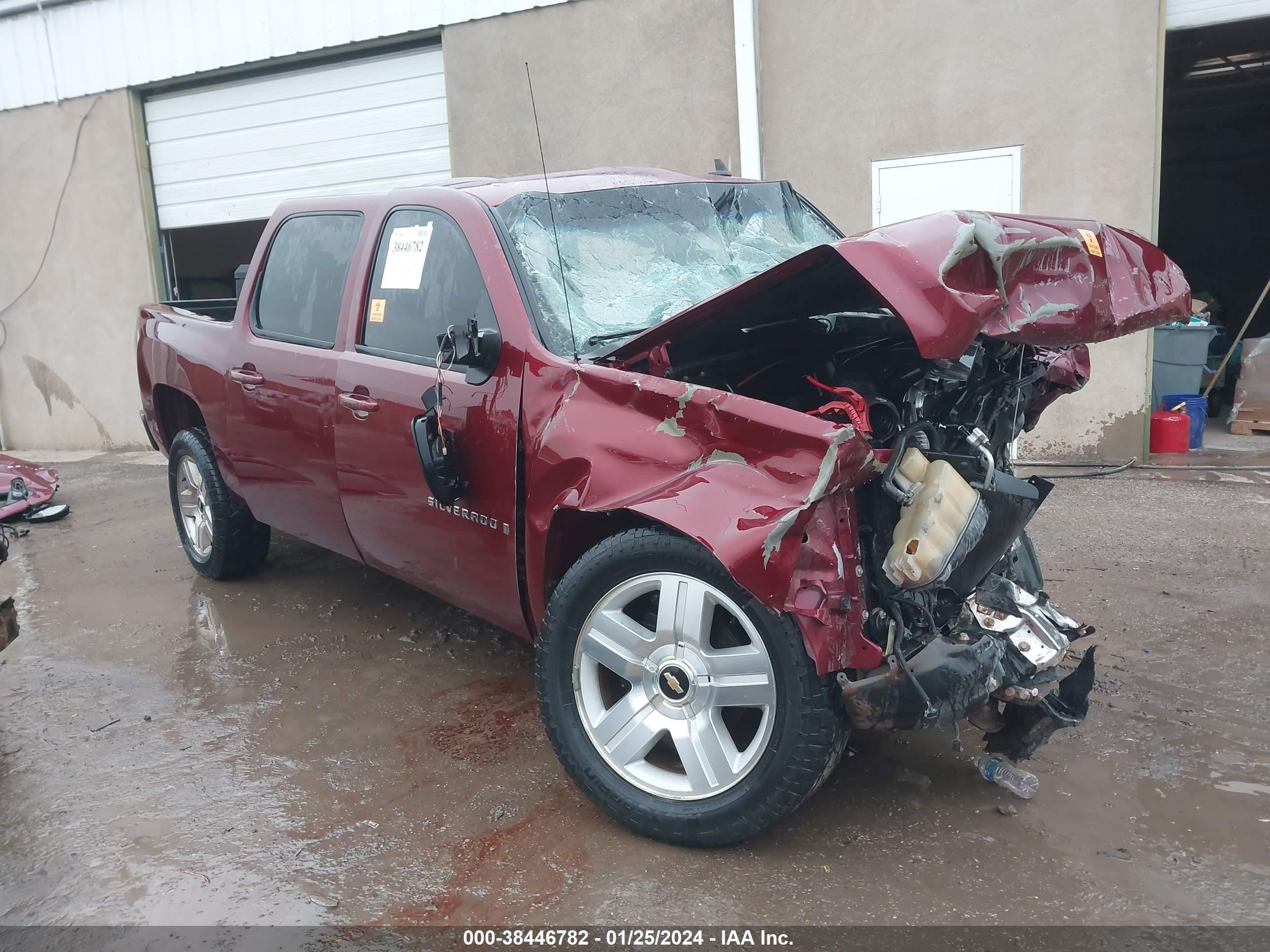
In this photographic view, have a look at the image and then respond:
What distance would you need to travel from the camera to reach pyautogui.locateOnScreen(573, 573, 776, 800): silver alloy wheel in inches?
98.7

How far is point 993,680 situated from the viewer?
2.58 meters

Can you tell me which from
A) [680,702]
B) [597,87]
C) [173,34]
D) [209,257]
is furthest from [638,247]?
[209,257]

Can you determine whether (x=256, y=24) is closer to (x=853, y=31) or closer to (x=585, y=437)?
(x=853, y=31)

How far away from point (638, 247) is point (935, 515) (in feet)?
5.15

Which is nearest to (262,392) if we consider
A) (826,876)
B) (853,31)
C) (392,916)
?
(392,916)

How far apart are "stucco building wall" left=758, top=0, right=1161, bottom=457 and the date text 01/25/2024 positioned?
5879 millimetres

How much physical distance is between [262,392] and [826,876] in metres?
3.00

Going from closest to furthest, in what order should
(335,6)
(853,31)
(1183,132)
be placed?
(853,31), (335,6), (1183,132)

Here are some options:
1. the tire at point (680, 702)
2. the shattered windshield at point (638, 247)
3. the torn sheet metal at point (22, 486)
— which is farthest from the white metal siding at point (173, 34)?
the tire at point (680, 702)

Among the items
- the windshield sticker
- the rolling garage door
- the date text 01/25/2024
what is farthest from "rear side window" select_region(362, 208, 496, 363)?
the rolling garage door

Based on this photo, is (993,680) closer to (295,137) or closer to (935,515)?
(935,515)

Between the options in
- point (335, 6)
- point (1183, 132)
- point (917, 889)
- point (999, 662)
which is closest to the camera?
point (917, 889)

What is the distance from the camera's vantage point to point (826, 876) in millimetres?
2502

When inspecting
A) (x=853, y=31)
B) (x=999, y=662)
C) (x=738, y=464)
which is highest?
(x=853, y=31)
